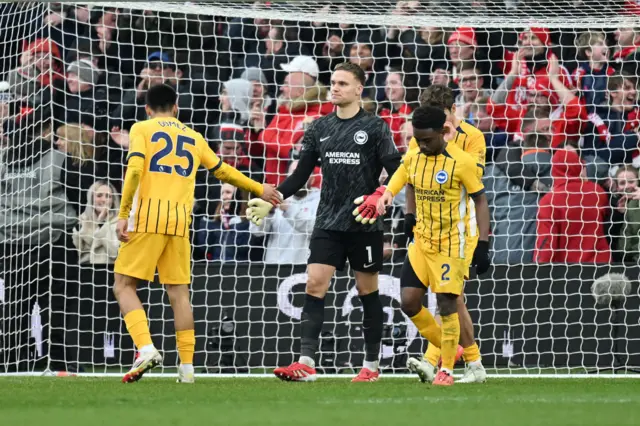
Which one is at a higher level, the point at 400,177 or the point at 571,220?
the point at 400,177

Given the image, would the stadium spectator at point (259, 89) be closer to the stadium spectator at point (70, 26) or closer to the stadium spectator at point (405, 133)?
the stadium spectator at point (405, 133)

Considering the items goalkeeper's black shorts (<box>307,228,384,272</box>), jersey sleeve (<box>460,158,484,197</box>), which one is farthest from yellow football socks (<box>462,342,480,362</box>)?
jersey sleeve (<box>460,158,484,197</box>)

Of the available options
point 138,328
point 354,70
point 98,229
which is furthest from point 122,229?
point 98,229

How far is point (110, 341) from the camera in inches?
424

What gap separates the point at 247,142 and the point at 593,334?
3815 millimetres

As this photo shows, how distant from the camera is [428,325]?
8453 millimetres

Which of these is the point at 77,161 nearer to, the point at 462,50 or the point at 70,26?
the point at 70,26

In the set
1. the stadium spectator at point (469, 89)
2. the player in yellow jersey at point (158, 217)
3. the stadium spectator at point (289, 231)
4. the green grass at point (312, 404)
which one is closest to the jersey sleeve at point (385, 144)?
the player in yellow jersey at point (158, 217)

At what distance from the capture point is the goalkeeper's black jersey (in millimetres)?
8672

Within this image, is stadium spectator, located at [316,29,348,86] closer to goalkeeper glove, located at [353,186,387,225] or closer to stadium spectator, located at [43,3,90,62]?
stadium spectator, located at [43,3,90,62]

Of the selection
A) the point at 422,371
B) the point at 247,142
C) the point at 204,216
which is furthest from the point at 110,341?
the point at 422,371

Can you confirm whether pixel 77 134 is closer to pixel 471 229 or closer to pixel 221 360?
pixel 221 360

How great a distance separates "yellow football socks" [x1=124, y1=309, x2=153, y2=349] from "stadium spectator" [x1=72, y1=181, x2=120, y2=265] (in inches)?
105

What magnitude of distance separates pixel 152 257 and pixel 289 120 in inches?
167
